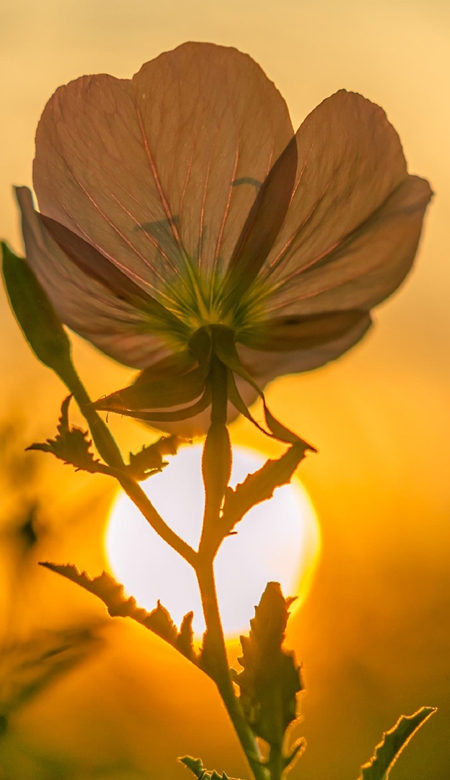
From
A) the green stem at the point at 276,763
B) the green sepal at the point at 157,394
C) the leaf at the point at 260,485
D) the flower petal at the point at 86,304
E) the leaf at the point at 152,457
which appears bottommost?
the green stem at the point at 276,763

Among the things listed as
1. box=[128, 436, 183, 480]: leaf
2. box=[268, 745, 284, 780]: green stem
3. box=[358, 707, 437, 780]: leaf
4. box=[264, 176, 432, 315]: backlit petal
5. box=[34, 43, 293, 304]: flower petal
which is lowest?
box=[358, 707, 437, 780]: leaf

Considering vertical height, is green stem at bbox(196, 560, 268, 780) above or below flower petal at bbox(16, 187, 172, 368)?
below

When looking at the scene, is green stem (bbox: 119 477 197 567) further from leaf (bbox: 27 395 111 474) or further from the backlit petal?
the backlit petal

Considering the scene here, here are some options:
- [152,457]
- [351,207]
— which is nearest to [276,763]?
[152,457]

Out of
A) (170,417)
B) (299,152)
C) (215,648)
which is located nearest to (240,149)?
(299,152)

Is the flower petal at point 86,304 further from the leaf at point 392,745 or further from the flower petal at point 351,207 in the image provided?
→ the leaf at point 392,745

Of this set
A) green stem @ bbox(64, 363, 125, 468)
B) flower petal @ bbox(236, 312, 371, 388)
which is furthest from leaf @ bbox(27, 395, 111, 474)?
flower petal @ bbox(236, 312, 371, 388)

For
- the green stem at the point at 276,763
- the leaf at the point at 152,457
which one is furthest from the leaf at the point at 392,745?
the leaf at the point at 152,457
